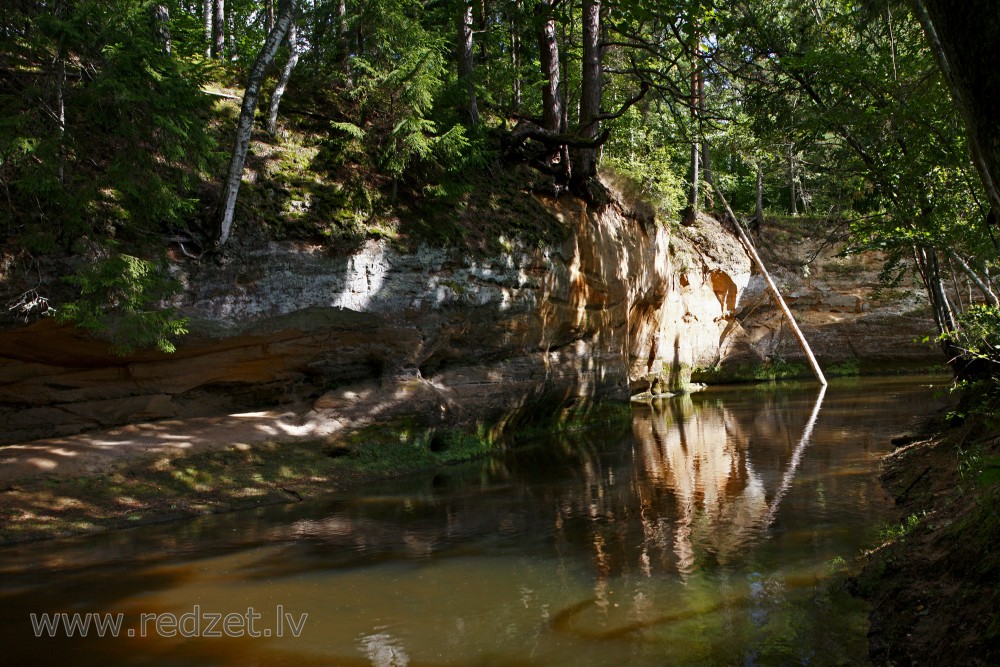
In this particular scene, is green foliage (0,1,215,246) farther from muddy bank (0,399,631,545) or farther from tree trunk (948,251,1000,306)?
tree trunk (948,251,1000,306)

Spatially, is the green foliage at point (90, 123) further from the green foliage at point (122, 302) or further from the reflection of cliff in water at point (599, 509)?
the reflection of cliff in water at point (599, 509)

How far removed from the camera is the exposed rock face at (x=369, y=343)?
11.0 metres

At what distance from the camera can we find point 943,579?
14.8 feet

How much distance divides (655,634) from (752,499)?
4484mm

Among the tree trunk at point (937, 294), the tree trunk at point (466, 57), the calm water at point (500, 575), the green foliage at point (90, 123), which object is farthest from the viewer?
the tree trunk at point (466, 57)

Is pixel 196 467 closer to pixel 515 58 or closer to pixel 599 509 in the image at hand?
pixel 599 509

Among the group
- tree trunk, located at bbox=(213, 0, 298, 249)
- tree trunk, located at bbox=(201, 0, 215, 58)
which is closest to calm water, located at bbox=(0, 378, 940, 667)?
tree trunk, located at bbox=(213, 0, 298, 249)

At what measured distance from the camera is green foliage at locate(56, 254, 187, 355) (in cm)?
847

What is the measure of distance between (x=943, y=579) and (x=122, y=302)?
9.57m

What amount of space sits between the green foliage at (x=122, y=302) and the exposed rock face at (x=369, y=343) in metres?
1.16

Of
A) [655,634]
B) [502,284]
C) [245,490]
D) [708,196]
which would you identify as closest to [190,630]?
[655,634]

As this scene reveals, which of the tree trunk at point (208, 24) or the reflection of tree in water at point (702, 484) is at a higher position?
the tree trunk at point (208, 24)

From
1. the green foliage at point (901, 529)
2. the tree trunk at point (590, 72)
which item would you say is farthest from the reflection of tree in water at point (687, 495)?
the tree trunk at point (590, 72)

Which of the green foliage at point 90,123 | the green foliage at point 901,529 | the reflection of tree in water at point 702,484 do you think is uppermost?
the green foliage at point 90,123
